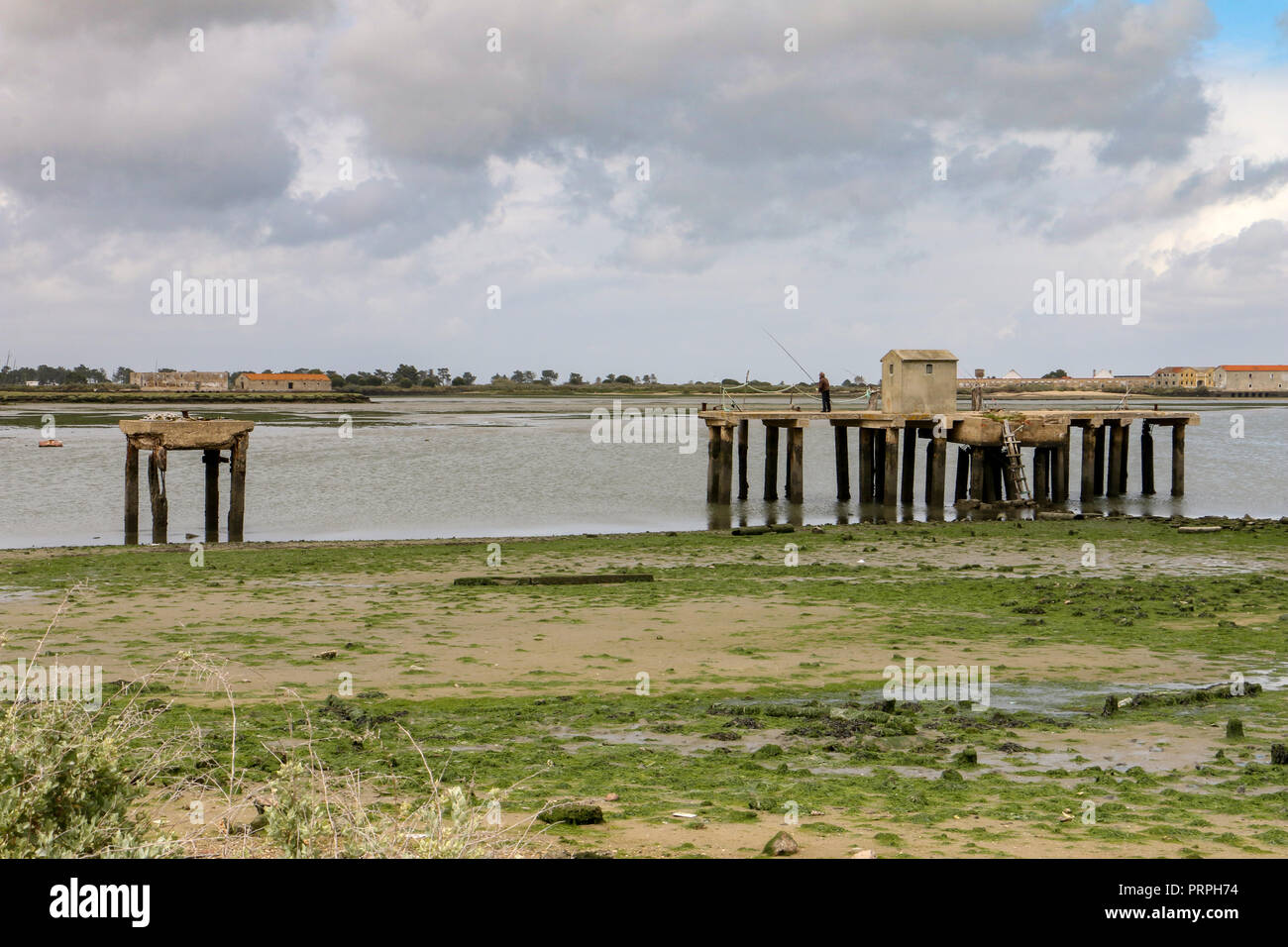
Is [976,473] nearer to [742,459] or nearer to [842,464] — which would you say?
[842,464]

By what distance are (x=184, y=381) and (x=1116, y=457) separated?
169565 mm

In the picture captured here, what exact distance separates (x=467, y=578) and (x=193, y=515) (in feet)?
71.0

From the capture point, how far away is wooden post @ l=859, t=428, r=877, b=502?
4036 cm

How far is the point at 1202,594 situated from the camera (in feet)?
60.5

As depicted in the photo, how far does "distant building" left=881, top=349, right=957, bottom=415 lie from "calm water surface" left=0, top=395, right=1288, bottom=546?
12.0ft

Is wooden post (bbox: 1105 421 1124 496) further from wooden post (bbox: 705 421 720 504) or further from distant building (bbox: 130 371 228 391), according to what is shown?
distant building (bbox: 130 371 228 391)

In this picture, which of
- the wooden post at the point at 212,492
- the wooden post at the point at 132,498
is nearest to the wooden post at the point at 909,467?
the wooden post at the point at 212,492

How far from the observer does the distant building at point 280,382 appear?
598 ft

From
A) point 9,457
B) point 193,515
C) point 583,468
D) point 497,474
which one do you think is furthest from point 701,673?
point 9,457

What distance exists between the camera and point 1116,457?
139ft

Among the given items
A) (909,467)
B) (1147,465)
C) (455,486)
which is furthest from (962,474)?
(455,486)
